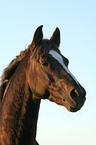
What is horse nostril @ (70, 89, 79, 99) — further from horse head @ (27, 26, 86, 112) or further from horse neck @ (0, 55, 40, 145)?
horse neck @ (0, 55, 40, 145)

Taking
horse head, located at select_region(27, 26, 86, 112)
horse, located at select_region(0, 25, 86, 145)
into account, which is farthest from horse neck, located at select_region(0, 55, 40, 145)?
horse head, located at select_region(27, 26, 86, 112)

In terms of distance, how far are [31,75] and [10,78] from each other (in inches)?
23.5

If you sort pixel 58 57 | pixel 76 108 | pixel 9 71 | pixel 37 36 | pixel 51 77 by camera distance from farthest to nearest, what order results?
pixel 9 71, pixel 37 36, pixel 58 57, pixel 51 77, pixel 76 108

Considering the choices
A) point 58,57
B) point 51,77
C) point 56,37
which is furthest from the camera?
point 56,37

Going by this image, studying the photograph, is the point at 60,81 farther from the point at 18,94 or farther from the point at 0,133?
the point at 0,133

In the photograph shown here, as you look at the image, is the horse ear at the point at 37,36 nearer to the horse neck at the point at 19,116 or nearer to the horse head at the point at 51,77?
the horse head at the point at 51,77

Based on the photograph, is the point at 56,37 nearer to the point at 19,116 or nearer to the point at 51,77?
the point at 51,77

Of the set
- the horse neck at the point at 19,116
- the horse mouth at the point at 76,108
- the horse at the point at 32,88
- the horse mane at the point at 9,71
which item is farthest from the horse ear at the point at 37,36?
the horse mouth at the point at 76,108

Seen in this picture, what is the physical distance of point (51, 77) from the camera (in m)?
3.71

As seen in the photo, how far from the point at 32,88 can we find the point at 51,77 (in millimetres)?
334

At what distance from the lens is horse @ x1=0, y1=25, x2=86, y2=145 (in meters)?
3.64

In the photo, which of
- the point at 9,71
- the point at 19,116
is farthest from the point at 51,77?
the point at 9,71

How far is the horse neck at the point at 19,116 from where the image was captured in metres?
3.81

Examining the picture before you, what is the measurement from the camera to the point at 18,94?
3.98m
